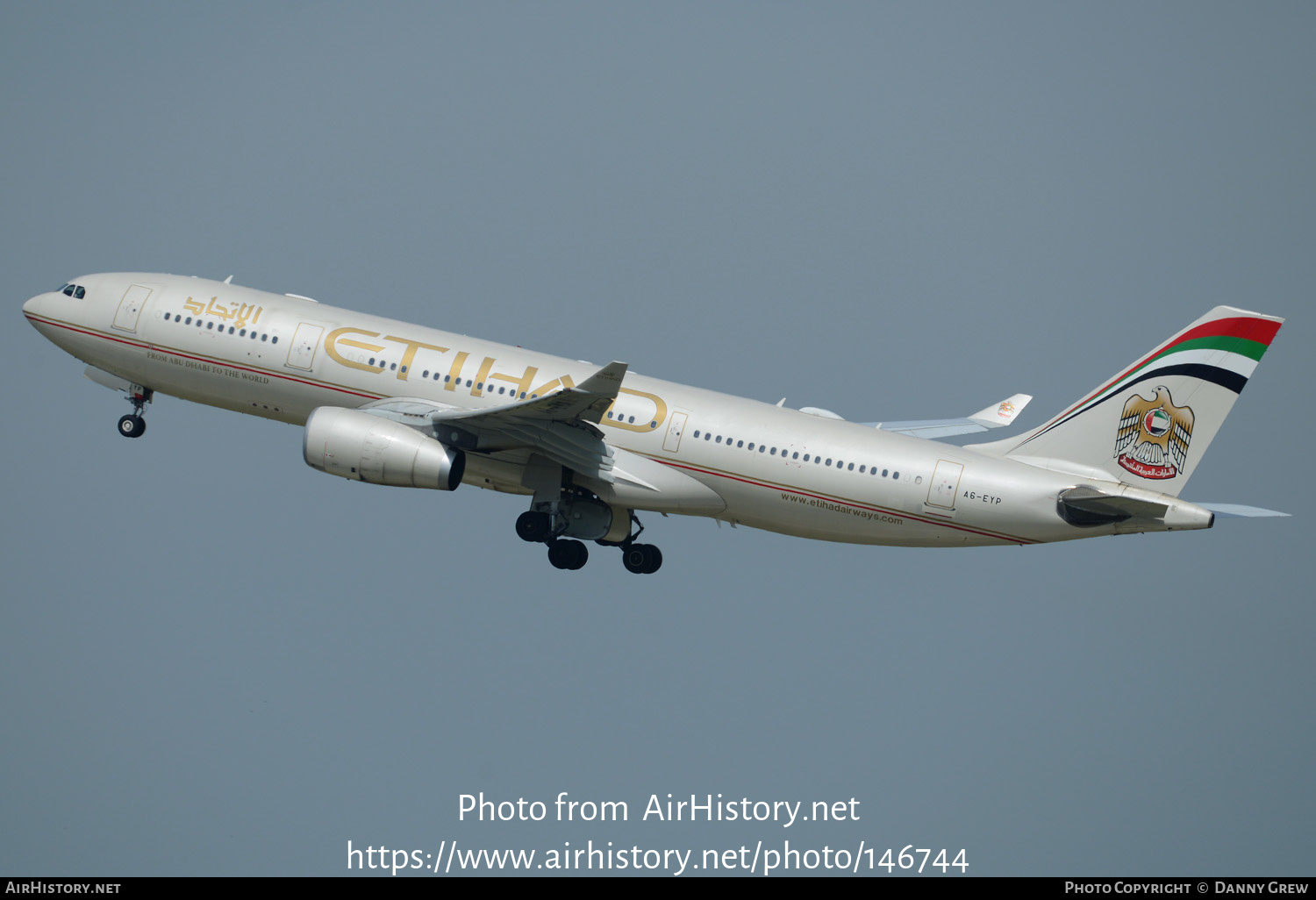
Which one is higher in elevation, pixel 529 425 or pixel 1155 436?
pixel 1155 436

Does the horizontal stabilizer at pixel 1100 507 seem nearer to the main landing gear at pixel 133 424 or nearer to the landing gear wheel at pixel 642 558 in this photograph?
the landing gear wheel at pixel 642 558

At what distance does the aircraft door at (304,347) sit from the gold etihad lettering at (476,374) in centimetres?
31

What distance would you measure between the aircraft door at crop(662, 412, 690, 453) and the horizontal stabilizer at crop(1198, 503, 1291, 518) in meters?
12.8

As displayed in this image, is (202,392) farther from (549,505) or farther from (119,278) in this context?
(549,505)

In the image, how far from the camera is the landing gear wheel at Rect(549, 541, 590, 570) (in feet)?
148

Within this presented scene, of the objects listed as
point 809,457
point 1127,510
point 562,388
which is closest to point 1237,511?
point 1127,510

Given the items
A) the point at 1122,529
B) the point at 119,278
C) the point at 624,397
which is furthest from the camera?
the point at 119,278

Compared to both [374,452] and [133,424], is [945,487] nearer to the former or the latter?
[374,452]

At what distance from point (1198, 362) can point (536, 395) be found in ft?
53.5

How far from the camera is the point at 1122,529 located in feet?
132

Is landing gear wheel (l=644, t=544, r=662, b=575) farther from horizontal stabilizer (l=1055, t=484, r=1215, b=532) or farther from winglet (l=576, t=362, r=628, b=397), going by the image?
horizontal stabilizer (l=1055, t=484, r=1215, b=532)

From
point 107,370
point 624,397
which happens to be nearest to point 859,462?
point 624,397

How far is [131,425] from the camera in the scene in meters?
47.9

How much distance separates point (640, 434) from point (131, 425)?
15460mm
